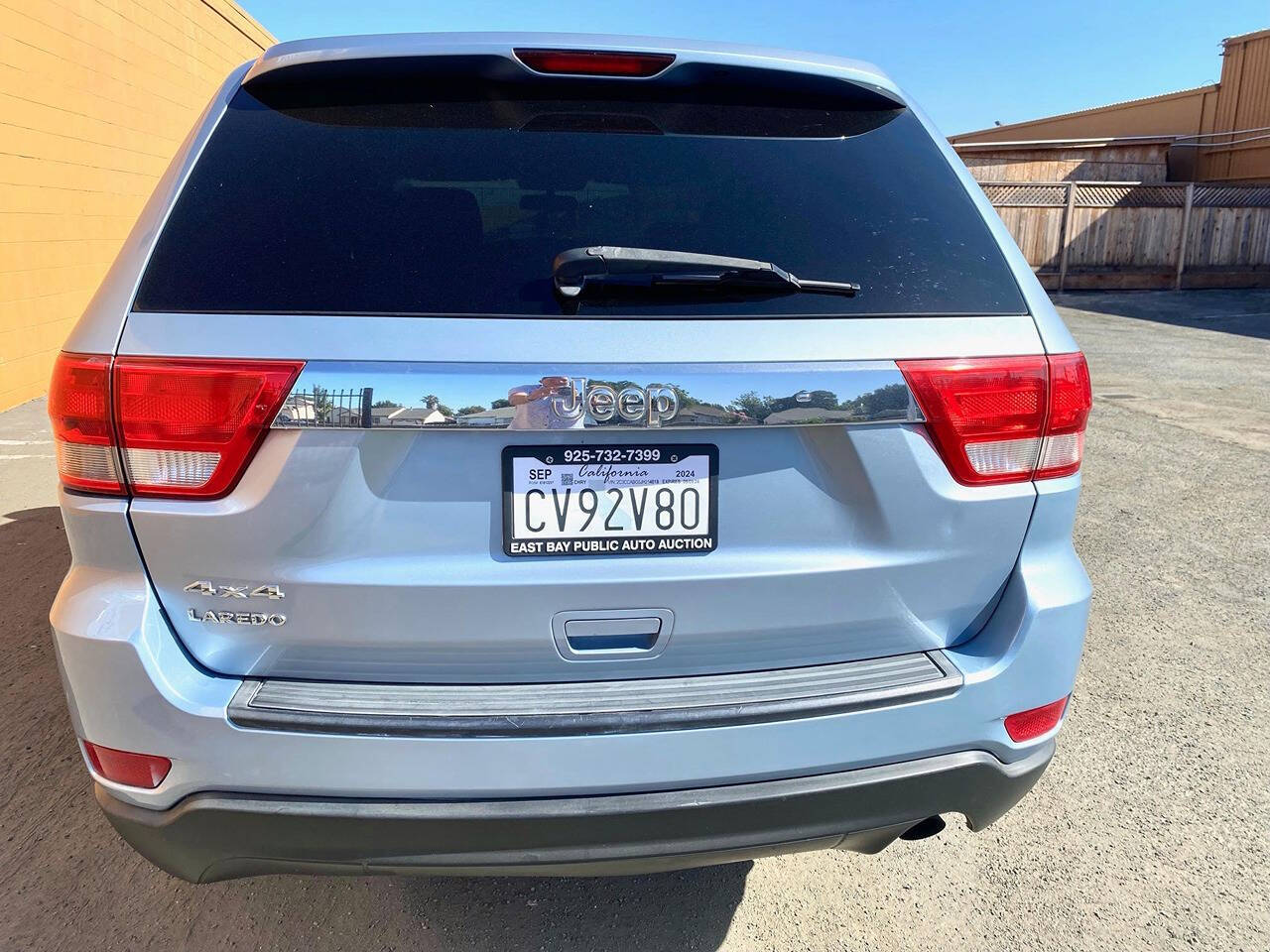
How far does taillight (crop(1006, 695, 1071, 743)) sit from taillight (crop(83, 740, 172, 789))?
1577mm

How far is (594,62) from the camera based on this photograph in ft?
6.07

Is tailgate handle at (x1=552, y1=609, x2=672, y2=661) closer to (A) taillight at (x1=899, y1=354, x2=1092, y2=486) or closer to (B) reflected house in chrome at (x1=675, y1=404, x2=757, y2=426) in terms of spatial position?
(B) reflected house in chrome at (x1=675, y1=404, x2=757, y2=426)

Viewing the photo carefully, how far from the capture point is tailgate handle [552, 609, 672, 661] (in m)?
1.68

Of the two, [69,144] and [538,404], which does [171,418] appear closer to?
[538,404]

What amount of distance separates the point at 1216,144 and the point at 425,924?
29.4 meters

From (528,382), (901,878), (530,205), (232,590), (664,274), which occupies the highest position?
(530,205)

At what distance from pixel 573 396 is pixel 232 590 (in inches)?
27.1

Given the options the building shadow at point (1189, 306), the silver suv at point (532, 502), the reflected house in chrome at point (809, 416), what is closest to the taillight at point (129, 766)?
the silver suv at point (532, 502)

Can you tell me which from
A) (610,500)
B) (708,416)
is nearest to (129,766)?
(610,500)

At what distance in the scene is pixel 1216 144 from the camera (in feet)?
81.7

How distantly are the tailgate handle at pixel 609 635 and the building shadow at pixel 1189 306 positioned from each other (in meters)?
14.7

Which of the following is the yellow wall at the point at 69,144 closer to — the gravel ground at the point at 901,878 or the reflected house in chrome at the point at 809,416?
the gravel ground at the point at 901,878

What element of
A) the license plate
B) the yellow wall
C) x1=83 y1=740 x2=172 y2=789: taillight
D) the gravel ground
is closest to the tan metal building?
the yellow wall

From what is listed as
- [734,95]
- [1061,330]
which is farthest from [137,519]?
[1061,330]
